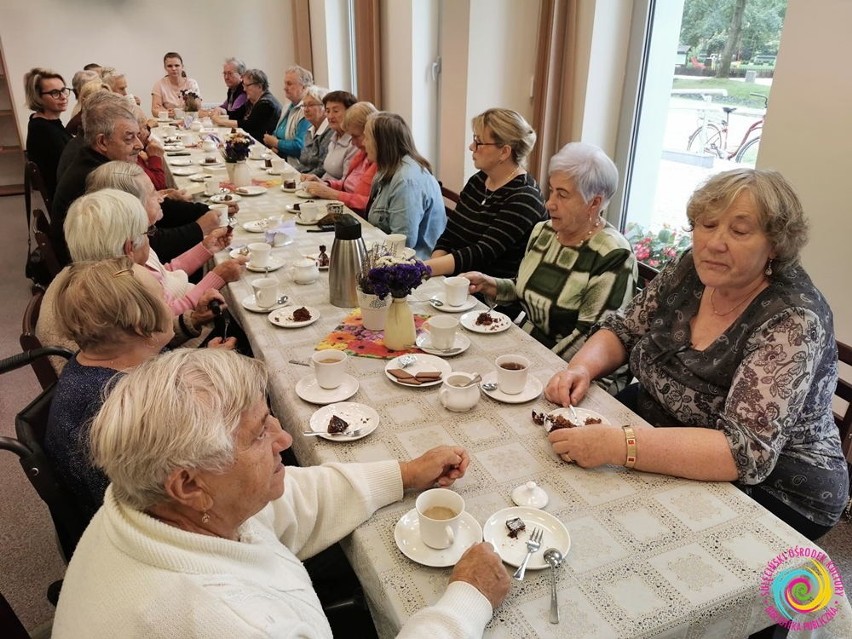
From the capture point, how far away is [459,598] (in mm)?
917

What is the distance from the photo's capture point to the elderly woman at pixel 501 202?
2570mm

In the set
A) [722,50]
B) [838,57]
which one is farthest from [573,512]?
[722,50]

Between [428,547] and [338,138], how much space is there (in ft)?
12.2

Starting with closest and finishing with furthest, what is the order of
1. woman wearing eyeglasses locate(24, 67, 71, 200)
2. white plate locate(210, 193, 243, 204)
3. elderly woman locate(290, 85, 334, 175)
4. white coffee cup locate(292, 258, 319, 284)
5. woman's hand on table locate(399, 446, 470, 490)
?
woman's hand on table locate(399, 446, 470, 490) < white coffee cup locate(292, 258, 319, 284) < white plate locate(210, 193, 243, 204) < woman wearing eyeglasses locate(24, 67, 71, 200) < elderly woman locate(290, 85, 334, 175)

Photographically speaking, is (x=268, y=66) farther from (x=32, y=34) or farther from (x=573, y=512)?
(x=573, y=512)

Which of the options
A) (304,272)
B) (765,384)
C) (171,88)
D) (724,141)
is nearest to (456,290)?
(304,272)

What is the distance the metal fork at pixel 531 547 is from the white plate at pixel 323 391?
0.62 meters

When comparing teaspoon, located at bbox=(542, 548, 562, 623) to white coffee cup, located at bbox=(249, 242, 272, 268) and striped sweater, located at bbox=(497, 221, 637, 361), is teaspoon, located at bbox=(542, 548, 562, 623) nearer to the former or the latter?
striped sweater, located at bbox=(497, 221, 637, 361)

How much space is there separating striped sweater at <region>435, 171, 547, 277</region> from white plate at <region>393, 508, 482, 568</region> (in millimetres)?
1683

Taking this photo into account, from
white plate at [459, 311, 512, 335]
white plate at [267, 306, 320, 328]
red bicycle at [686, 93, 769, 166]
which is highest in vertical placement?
red bicycle at [686, 93, 769, 166]

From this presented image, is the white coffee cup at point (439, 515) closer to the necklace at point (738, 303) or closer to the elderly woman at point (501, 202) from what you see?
the necklace at point (738, 303)

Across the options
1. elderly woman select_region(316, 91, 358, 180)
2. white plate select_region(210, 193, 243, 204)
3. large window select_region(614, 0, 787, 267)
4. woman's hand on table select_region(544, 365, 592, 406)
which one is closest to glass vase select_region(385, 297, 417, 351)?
woman's hand on table select_region(544, 365, 592, 406)

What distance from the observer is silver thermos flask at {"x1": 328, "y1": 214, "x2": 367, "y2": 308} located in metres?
2.10

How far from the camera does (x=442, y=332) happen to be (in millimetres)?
1752
